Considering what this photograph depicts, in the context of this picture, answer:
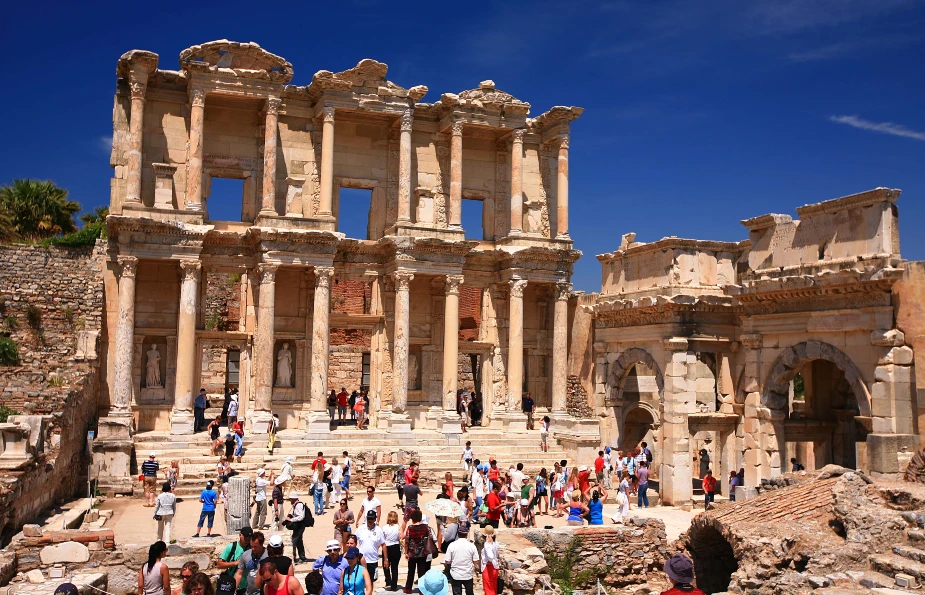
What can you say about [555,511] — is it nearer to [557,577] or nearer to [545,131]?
[557,577]

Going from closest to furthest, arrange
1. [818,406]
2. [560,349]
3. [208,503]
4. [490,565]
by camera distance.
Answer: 1. [490,565]
2. [208,503]
3. [818,406]
4. [560,349]

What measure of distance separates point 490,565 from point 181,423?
1435 cm

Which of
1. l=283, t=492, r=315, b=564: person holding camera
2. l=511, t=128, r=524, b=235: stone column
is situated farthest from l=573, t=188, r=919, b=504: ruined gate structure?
l=283, t=492, r=315, b=564: person holding camera

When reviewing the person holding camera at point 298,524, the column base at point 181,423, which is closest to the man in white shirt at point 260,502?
the person holding camera at point 298,524

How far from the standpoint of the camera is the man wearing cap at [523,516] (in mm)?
17708

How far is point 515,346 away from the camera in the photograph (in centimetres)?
2767

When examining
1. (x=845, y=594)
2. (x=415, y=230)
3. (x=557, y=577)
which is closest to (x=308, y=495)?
(x=557, y=577)

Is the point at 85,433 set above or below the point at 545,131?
below

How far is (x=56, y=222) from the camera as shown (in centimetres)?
3853

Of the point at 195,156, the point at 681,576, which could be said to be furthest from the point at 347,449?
the point at 681,576

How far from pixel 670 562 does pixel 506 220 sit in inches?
911

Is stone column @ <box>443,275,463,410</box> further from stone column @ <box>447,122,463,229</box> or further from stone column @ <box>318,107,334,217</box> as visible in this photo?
stone column @ <box>318,107,334,217</box>

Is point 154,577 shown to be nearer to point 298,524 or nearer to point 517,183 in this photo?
point 298,524

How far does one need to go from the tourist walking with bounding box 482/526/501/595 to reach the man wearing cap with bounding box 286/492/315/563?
3.09 meters
